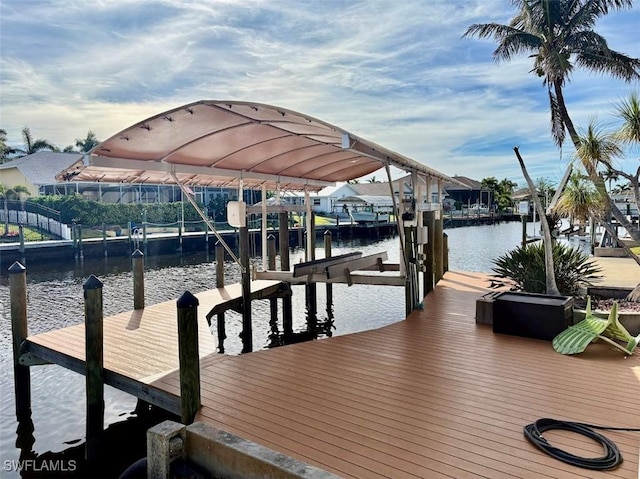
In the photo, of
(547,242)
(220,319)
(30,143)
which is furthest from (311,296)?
(30,143)

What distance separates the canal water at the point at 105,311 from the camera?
558 centimetres

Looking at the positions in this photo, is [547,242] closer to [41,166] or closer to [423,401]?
[423,401]

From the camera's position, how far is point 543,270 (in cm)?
763

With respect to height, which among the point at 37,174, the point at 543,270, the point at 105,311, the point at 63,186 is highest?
the point at 37,174

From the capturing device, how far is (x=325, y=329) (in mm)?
9867

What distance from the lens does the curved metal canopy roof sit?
496 centimetres

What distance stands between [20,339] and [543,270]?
8060 mm

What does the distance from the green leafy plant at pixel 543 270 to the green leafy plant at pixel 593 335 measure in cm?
198

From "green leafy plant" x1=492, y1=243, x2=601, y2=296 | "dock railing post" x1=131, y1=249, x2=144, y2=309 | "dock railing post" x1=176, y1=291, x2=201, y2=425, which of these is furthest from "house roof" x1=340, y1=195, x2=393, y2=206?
"dock railing post" x1=176, y1=291, x2=201, y2=425

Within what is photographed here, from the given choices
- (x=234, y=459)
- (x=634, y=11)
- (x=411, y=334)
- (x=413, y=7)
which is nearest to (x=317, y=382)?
(x=234, y=459)

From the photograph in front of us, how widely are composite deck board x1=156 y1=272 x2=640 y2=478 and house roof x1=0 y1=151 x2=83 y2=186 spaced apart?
32.1 meters

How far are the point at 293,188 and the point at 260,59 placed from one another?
3.12 metres

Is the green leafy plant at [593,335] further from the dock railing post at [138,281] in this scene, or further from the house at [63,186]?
the house at [63,186]

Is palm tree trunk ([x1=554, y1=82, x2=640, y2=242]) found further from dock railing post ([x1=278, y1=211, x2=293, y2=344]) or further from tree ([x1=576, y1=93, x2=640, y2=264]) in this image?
dock railing post ([x1=278, y1=211, x2=293, y2=344])
